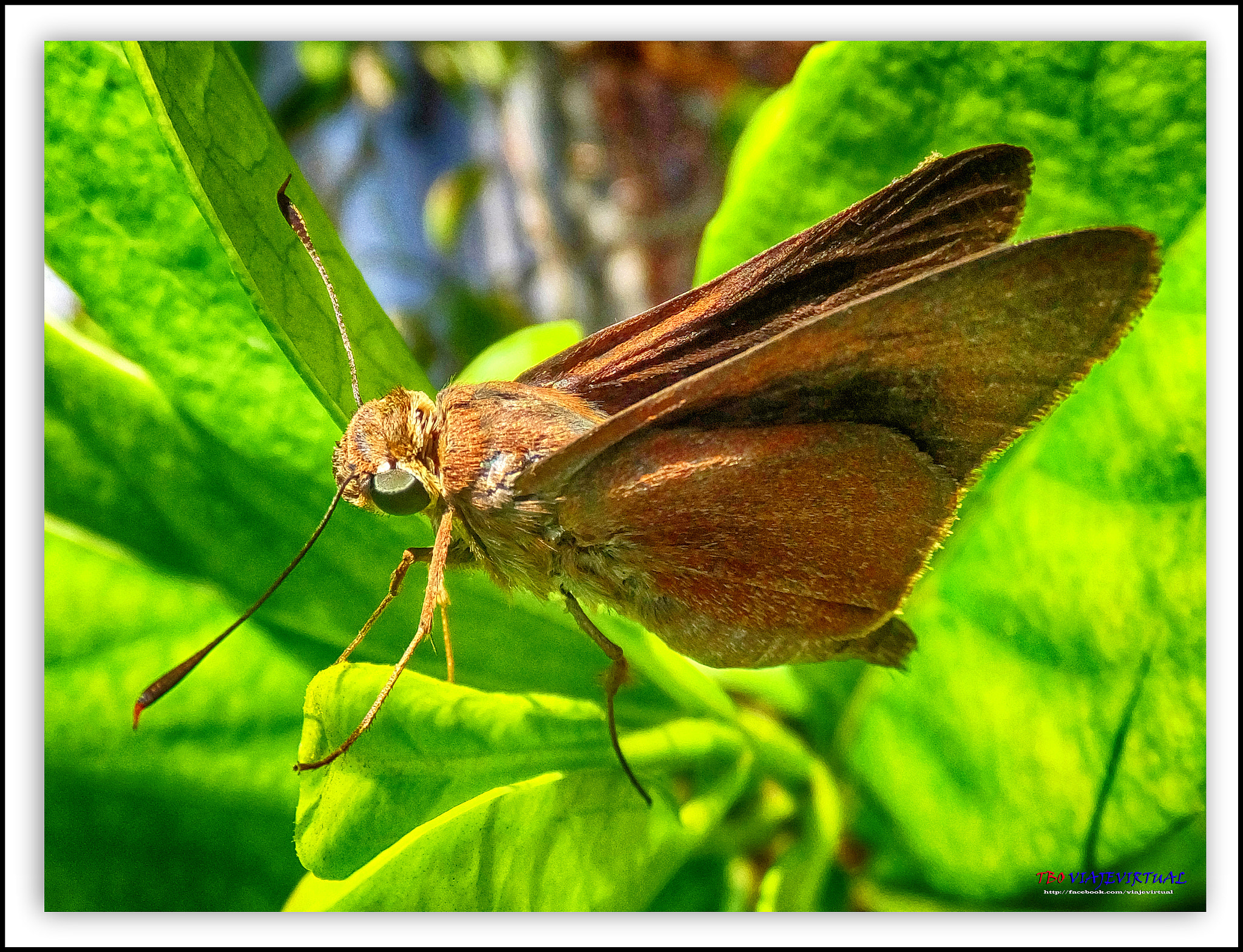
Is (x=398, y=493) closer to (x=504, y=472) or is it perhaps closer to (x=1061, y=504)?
(x=504, y=472)

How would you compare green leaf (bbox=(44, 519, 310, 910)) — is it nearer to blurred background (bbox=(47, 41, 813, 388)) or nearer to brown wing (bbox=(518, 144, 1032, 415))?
brown wing (bbox=(518, 144, 1032, 415))

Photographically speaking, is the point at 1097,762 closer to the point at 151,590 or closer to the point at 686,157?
the point at 151,590

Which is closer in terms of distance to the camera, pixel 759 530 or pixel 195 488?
pixel 759 530

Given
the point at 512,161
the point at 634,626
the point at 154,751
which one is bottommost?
the point at 154,751

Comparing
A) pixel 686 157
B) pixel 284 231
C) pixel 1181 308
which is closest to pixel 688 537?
pixel 284 231

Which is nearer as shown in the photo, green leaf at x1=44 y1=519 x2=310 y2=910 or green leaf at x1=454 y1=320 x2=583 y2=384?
green leaf at x1=44 y1=519 x2=310 y2=910

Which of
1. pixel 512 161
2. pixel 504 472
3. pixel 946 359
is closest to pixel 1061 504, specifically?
pixel 946 359

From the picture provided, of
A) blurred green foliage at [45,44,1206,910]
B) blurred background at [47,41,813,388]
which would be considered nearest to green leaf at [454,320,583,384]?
blurred green foliage at [45,44,1206,910]
